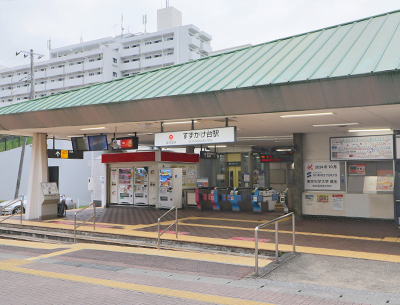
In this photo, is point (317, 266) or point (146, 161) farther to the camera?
point (146, 161)

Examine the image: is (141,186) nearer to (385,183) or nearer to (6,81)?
(385,183)

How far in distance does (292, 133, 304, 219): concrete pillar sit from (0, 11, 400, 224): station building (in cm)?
4

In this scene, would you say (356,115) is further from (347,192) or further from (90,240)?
(90,240)

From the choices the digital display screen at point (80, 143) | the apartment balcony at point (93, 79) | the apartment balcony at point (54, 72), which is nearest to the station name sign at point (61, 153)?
the digital display screen at point (80, 143)

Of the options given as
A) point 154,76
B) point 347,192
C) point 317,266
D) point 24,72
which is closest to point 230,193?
point 347,192

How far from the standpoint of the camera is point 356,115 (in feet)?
34.4

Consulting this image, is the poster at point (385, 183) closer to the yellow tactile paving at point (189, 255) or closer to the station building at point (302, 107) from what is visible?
the station building at point (302, 107)

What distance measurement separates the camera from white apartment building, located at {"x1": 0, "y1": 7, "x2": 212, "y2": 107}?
65812 millimetres

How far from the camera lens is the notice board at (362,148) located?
533 inches

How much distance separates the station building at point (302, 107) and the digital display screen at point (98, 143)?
137 centimetres

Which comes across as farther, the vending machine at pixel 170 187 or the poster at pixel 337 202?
the vending machine at pixel 170 187

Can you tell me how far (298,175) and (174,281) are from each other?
9145mm

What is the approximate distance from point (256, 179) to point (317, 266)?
19.6 metres

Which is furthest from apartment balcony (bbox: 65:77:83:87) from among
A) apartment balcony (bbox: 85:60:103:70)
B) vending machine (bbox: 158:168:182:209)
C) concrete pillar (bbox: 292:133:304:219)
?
concrete pillar (bbox: 292:133:304:219)
